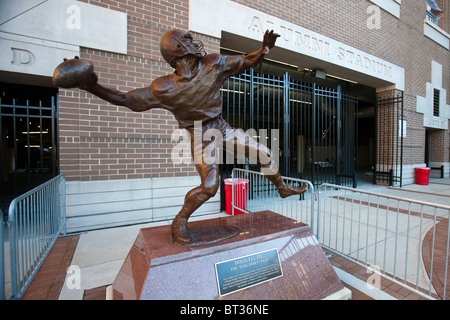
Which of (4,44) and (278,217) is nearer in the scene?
(278,217)

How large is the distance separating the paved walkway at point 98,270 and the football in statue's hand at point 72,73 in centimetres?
208

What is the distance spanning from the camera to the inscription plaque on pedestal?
2.06 metres

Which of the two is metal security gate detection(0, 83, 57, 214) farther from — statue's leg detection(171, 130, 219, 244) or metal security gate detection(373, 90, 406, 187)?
metal security gate detection(373, 90, 406, 187)

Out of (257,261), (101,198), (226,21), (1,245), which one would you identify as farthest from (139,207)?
(226,21)

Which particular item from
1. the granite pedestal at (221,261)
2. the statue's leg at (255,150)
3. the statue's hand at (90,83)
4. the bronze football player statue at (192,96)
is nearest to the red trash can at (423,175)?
the granite pedestal at (221,261)

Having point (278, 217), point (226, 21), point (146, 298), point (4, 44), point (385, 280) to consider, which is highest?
point (226, 21)

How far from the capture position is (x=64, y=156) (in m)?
4.22

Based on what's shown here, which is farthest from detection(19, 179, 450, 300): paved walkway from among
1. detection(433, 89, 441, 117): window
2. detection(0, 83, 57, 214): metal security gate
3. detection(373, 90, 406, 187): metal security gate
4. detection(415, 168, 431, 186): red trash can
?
detection(433, 89, 441, 117): window

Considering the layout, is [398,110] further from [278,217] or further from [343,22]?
[278,217]

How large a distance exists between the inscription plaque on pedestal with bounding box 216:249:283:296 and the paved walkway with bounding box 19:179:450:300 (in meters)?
1.00

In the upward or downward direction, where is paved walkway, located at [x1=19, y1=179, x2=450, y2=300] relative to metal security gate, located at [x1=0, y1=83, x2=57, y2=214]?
downward

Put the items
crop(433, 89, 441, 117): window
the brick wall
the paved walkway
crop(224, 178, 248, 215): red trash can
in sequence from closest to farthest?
the paved walkway
the brick wall
crop(224, 178, 248, 215): red trash can
crop(433, 89, 441, 117): window

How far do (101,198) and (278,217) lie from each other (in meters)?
3.29

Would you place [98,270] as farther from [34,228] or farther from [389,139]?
[389,139]
